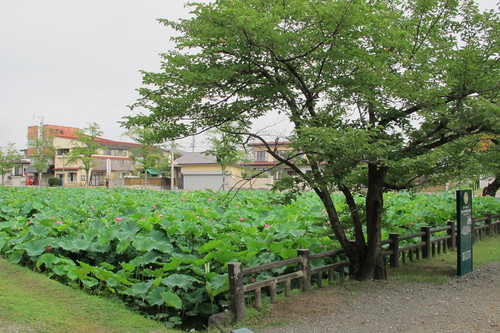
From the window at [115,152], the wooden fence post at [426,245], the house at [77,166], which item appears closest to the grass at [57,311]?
the wooden fence post at [426,245]

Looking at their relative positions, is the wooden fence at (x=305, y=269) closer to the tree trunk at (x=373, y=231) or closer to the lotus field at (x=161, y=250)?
the tree trunk at (x=373, y=231)

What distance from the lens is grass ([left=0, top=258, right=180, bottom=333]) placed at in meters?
4.39

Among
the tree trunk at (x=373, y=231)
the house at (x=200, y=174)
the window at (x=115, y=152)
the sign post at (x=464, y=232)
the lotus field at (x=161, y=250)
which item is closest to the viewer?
the lotus field at (x=161, y=250)

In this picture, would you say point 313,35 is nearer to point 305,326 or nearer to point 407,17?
point 407,17

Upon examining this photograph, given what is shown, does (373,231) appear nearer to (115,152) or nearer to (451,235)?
(451,235)

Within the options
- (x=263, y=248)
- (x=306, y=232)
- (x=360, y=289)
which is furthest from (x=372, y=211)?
(x=306, y=232)

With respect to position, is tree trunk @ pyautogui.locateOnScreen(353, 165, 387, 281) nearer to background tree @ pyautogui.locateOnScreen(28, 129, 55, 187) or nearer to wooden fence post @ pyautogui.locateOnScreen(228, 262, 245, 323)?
wooden fence post @ pyautogui.locateOnScreen(228, 262, 245, 323)

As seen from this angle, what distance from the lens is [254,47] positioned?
17.4 feet

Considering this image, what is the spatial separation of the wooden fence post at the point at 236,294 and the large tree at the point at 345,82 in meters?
1.64

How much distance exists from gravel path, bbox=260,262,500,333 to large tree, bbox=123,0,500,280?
2.77ft

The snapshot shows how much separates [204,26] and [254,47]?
27.3 inches

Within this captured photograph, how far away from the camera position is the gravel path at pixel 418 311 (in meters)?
4.52

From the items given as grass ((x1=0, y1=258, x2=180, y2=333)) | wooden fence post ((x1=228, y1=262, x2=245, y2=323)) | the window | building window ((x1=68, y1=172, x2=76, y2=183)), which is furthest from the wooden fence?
the window

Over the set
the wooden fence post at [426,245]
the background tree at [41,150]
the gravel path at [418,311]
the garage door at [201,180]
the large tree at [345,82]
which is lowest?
the gravel path at [418,311]
